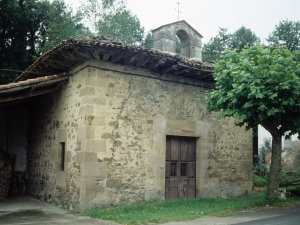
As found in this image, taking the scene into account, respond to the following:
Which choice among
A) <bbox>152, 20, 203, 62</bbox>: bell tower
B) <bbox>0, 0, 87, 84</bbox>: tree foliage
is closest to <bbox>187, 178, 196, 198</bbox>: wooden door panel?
<bbox>152, 20, 203, 62</bbox>: bell tower

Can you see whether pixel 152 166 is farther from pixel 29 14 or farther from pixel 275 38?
pixel 275 38

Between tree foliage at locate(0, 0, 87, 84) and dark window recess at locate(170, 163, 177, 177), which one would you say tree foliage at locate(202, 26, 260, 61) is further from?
dark window recess at locate(170, 163, 177, 177)

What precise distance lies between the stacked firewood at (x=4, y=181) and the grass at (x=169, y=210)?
13.1ft

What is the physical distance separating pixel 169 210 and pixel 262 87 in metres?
3.61

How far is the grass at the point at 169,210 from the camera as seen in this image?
7.05 metres

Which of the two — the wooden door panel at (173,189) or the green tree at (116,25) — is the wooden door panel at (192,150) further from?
the green tree at (116,25)

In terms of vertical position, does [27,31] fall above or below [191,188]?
above

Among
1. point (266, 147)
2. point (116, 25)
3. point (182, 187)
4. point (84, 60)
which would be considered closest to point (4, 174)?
point (84, 60)

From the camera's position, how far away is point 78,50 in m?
7.96

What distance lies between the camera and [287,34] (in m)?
27.0

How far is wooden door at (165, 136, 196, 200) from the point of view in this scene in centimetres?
952

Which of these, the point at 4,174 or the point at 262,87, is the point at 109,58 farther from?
the point at 4,174

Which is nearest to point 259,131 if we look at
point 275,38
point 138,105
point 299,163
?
point 299,163

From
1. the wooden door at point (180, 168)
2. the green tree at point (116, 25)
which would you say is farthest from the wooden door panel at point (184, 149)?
the green tree at point (116, 25)
